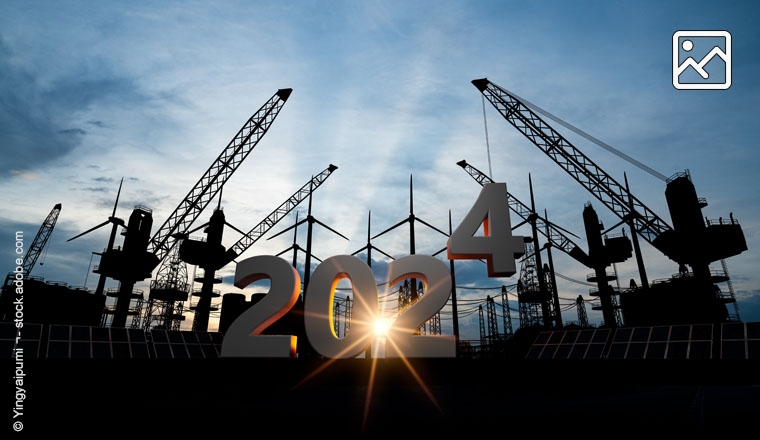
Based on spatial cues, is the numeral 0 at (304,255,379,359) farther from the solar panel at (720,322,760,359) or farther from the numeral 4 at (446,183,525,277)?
the solar panel at (720,322,760,359)

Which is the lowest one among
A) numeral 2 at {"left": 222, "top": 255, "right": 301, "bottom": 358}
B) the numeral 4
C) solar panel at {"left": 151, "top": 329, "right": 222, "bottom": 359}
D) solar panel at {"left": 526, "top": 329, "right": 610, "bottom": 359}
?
solar panel at {"left": 526, "top": 329, "right": 610, "bottom": 359}

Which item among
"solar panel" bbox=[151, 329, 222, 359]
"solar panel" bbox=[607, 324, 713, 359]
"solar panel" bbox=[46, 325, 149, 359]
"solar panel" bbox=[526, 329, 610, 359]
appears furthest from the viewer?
"solar panel" bbox=[151, 329, 222, 359]

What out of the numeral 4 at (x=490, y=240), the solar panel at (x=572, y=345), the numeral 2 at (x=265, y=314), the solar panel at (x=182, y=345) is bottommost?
the solar panel at (x=572, y=345)

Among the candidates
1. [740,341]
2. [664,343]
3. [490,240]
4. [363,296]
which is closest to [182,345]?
[363,296]

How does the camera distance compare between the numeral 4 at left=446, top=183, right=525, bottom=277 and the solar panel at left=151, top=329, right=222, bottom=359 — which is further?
the solar panel at left=151, top=329, right=222, bottom=359

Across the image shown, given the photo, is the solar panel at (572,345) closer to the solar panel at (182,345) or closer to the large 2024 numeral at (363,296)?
the large 2024 numeral at (363,296)

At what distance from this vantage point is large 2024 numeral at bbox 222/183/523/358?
14844 mm

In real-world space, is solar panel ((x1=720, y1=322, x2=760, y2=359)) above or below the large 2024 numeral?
below

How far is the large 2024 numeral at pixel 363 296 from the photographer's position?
48.7 ft

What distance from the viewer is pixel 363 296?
49.7 feet

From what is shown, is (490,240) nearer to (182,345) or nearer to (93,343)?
(93,343)

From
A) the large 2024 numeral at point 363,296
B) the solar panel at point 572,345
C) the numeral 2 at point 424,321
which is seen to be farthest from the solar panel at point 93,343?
the solar panel at point 572,345

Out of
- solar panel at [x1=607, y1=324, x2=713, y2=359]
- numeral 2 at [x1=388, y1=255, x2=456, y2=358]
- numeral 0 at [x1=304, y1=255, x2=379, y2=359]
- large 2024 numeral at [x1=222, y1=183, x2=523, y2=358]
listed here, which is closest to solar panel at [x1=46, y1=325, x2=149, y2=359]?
large 2024 numeral at [x1=222, y1=183, x2=523, y2=358]

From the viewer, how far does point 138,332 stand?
27031 mm
